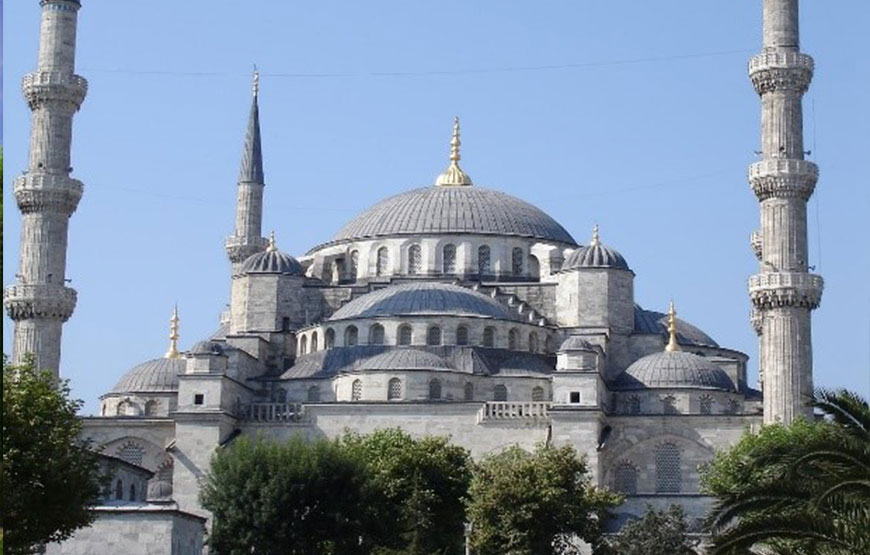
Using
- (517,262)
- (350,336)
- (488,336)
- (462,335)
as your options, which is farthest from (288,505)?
(517,262)

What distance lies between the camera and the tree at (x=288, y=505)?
35.1 metres

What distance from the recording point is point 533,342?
49688 mm

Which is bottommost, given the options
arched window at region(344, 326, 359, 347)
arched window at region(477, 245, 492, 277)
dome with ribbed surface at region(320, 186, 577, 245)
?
arched window at region(344, 326, 359, 347)

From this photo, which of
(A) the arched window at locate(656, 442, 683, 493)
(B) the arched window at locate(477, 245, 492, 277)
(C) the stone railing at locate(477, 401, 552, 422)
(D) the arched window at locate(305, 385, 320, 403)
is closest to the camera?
(A) the arched window at locate(656, 442, 683, 493)

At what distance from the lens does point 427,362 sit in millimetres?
46656

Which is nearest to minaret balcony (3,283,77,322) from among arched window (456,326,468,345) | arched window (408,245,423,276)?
arched window (456,326,468,345)

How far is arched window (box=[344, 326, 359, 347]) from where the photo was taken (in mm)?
48906

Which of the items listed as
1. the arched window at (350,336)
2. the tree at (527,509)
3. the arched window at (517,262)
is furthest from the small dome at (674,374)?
the tree at (527,509)

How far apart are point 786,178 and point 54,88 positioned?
18086mm

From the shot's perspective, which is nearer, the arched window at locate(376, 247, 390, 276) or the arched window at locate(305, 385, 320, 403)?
the arched window at locate(305, 385, 320, 403)

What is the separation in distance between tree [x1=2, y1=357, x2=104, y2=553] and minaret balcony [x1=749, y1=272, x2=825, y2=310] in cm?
2138

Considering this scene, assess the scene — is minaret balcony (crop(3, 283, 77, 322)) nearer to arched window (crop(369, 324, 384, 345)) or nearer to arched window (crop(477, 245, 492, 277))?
arched window (crop(369, 324, 384, 345))

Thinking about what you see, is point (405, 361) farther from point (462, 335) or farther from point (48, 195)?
point (48, 195)

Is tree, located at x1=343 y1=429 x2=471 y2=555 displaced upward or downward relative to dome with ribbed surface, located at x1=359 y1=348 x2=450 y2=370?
downward
